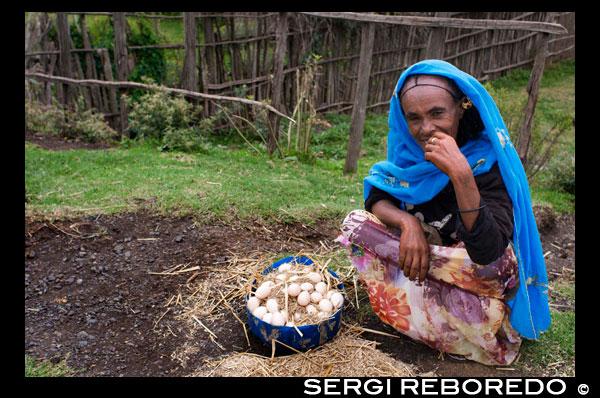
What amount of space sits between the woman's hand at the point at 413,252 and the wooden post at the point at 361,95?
11.1ft

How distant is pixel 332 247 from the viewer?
3781 mm

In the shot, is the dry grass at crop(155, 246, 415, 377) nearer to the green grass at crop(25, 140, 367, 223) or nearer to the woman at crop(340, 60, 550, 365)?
the woman at crop(340, 60, 550, 365)

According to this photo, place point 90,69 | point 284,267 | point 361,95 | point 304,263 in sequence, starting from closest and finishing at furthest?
point 284,267 < point 304,263 < point 361,95 < point 90,69

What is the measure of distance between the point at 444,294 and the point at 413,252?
0.32 meters

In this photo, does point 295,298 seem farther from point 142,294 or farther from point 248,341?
point 142,294

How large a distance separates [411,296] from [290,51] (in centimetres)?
745

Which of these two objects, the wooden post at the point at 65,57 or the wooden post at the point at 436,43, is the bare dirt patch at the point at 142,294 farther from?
the wooden post at the point at 65,57

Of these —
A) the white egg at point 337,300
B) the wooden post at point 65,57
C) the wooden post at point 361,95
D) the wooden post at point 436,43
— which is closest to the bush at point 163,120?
the wooden post at point 65,57

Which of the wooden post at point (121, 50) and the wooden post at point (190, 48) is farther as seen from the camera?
the wooden post at point (121, 50)

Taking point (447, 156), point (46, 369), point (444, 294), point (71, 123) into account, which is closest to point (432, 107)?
point (447, 156)

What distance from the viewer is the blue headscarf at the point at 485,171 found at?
2.24m

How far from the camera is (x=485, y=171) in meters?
2.29

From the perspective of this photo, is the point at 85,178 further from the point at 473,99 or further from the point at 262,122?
the point at 473,99

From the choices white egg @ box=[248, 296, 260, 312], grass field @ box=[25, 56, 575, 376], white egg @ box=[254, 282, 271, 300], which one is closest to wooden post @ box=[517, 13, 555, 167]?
grass field @ box=[25, 56, 575, 376]
